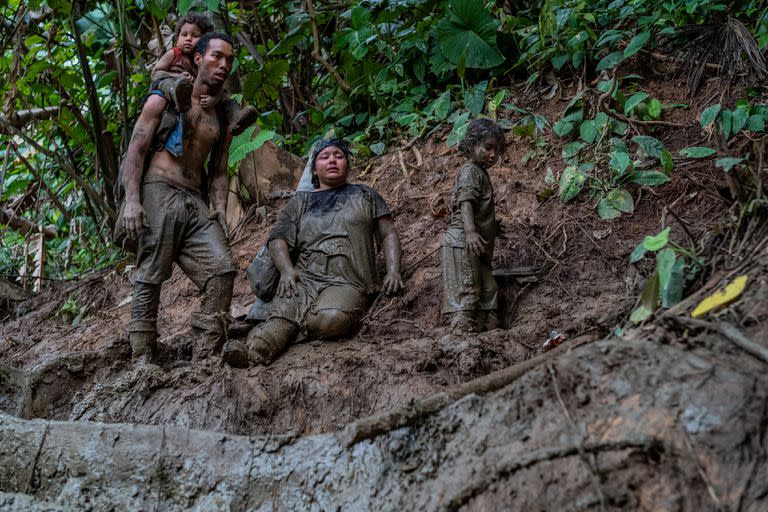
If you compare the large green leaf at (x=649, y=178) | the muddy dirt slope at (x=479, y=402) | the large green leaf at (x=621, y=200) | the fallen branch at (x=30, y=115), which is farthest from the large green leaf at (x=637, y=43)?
the fallen branch at (x=30, y=115)

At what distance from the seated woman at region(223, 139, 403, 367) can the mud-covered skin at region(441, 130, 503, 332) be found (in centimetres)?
48

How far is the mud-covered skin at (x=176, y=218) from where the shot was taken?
209 inches

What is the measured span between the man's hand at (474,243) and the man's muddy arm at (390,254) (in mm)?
623

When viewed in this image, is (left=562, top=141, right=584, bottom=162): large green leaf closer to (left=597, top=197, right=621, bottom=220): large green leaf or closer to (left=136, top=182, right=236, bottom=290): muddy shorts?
(left=597, top=197, right=621, bottom=220): large green leaf

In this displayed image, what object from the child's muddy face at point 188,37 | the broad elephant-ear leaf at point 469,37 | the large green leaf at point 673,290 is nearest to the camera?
the large green leaf at point 673,290

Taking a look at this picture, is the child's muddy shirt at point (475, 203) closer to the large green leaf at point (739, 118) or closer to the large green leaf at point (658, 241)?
the large green leaf at point (739, 118)

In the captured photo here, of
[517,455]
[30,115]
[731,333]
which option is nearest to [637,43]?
[731,333]

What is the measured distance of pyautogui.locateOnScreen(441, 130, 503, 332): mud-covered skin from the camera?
5.27m

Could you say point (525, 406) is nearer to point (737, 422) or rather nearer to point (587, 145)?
point (737, 422)

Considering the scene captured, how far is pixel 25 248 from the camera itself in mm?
10008

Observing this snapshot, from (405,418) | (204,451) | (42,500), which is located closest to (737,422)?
(405,418)

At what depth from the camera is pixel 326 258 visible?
566 centimetres

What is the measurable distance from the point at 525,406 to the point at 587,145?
14.4ft

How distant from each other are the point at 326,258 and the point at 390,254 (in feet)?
1.62
